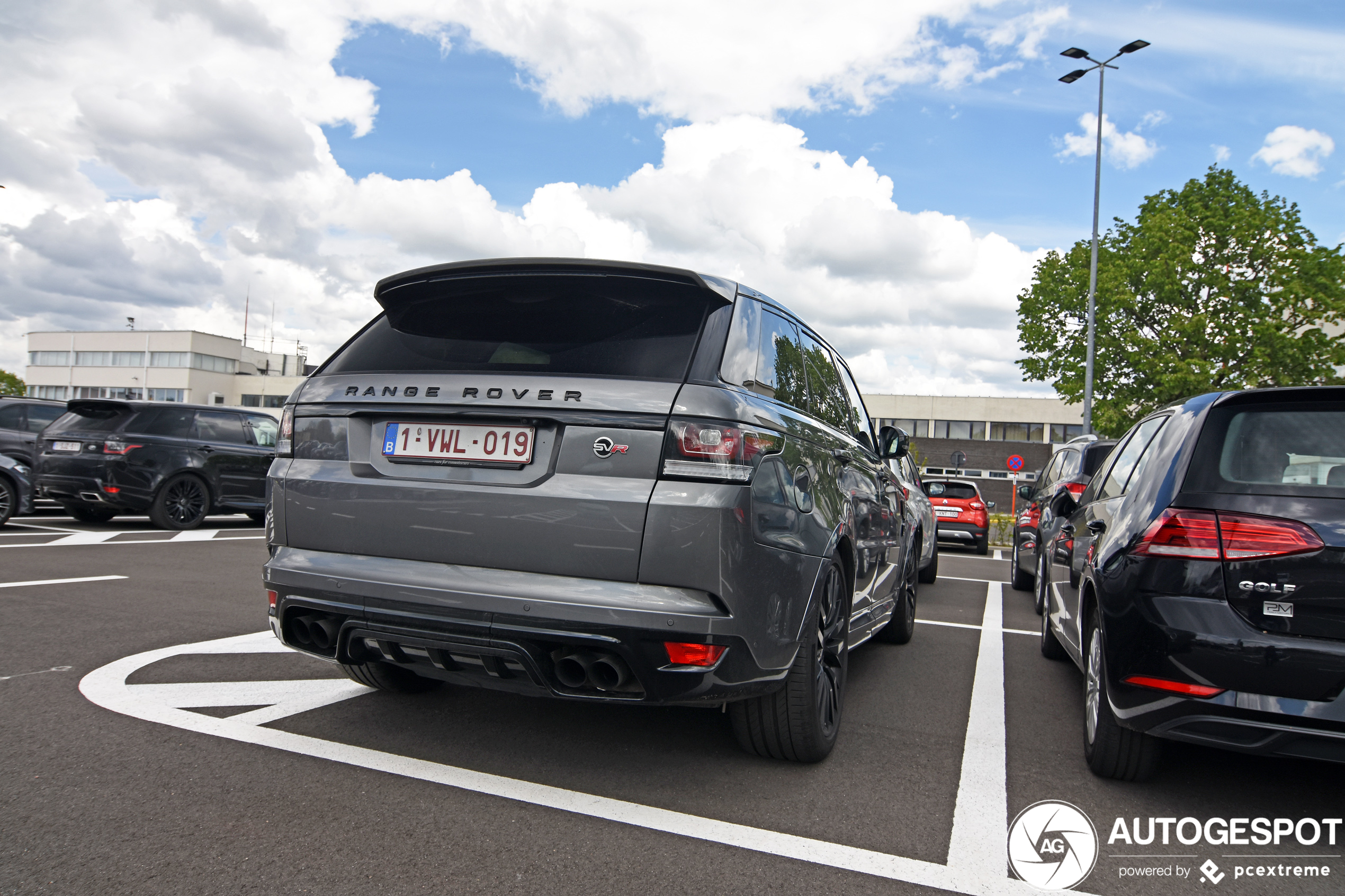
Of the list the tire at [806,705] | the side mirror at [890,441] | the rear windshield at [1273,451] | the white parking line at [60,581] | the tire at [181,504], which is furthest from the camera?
the tire at [181,504]

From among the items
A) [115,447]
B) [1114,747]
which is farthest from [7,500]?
[1114,747]

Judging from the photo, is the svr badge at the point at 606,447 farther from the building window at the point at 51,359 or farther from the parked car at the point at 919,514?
the building window at the point at 51,359

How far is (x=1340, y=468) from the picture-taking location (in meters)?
3.16

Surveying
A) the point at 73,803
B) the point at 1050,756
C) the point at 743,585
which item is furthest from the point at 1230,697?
the point at 73,803

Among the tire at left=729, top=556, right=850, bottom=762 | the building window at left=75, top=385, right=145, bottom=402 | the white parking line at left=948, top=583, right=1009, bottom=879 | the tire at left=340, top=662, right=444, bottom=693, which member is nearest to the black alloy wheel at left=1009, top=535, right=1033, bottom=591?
the white parking line at left=948, top=583, right=1009, bottom=879

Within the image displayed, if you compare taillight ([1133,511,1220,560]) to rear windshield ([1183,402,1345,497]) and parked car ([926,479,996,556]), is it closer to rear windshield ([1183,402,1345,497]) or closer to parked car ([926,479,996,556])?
rear windshield ([1183,402,1345,497])

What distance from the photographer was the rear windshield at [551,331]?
3207 mm

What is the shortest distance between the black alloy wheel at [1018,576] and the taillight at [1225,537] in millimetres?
7690

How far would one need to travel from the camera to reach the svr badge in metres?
3.02

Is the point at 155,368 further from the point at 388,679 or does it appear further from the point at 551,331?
the point at 551,331

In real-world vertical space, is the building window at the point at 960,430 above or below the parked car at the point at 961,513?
above

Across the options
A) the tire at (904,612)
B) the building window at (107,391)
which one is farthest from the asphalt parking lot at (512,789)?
the building window at (107,391)

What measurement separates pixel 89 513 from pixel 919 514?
34.7 ft

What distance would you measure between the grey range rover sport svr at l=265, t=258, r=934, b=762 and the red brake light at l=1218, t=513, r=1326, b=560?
1365 mm
